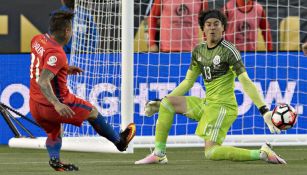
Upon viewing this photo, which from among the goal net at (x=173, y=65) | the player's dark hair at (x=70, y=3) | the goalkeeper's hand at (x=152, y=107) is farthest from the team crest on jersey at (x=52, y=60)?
the player's dark hair at (x=70, y=3)

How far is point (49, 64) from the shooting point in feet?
28.4

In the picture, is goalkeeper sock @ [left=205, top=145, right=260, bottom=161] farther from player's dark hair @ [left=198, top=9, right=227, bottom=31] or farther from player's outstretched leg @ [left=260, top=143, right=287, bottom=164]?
player's dark hair @ [left=198, top=9, right=227, bottom=31]

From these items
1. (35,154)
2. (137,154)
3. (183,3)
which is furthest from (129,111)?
(183,3)

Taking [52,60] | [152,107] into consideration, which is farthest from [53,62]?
[152,107]

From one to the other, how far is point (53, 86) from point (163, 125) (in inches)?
48.3

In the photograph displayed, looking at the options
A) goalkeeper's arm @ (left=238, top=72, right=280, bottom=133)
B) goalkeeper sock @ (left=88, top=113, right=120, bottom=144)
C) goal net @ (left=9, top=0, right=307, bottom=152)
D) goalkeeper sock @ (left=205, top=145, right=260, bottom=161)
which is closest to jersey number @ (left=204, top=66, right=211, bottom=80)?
goalkeeper's arm @ (left=238, top=72, right=280, bottom=133)

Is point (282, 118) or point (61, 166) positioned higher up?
point (282, 118)

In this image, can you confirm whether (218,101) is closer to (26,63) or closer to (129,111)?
(129,111)

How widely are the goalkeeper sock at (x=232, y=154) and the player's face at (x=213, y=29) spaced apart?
101 cm

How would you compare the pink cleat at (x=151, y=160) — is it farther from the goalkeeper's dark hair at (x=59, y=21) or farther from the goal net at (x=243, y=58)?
the goal net at (x=243, y=58)

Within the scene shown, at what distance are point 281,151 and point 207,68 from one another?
2.51 metres

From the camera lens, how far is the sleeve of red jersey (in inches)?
341

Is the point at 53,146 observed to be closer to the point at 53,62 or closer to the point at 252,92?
the point at 53,62

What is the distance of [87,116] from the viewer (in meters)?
9.14
